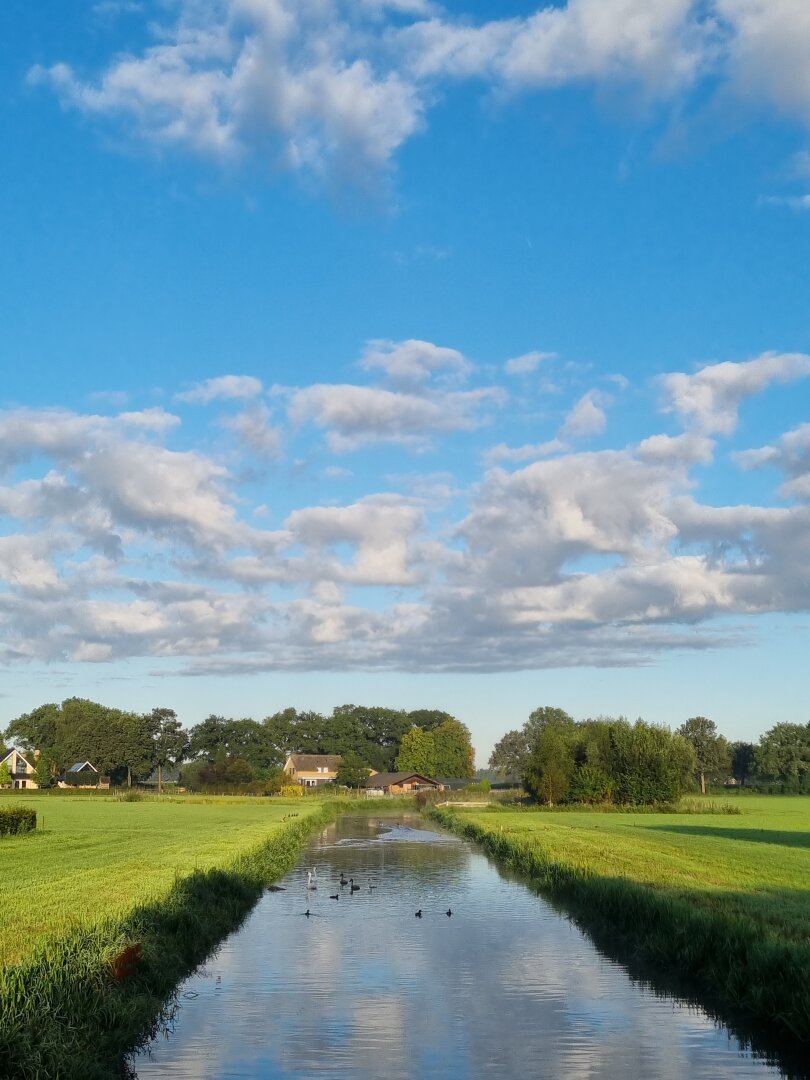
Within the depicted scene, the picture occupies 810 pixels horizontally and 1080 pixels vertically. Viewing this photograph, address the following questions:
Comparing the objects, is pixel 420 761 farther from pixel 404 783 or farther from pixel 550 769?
pixel 550 769

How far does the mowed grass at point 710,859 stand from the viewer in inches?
898

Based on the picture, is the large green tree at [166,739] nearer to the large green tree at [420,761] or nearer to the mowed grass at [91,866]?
the large green tree at [420,761]

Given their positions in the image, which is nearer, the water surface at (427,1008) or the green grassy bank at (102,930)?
the green grassy bank at (102,930)

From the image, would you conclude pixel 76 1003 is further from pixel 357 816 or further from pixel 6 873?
pixel 357 816

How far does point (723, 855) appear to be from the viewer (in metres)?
39.2

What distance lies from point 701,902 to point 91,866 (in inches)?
833

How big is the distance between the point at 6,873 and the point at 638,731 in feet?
240

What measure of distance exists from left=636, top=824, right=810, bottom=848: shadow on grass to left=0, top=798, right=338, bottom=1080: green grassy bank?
76.4ft

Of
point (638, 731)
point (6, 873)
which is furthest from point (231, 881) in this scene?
point (638, 731)

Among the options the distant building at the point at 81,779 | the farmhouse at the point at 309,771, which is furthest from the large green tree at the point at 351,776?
the distant building at the point at 81,779

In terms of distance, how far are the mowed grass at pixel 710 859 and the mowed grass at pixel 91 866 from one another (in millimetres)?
12588

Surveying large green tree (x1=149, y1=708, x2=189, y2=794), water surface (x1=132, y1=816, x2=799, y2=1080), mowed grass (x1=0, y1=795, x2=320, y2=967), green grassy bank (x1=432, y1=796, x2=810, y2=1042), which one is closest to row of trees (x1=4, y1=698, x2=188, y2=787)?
large green tree (x1=149, y1=708, x2=189, y2=794)

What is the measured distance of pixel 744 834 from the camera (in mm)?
54906

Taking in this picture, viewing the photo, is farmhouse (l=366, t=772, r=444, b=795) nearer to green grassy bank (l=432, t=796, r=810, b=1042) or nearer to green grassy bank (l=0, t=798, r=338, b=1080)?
green grassy bank (l=432, t=796, r=810, b=1042)
